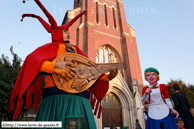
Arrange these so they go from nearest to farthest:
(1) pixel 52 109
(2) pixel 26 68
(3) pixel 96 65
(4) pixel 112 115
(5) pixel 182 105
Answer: (1) pixel 52 109
(2) pixel 26 68
(3) pixel 96 65
(5) pixel 182 105
(4) pixel 112 115

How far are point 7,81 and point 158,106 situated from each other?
→ 32.5ft

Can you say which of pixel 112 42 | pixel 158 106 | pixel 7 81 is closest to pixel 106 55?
pixel 112 42

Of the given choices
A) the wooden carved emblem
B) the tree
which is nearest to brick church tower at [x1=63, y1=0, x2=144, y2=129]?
the tree

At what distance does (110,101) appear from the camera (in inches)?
480

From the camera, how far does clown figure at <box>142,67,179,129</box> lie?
2501mm

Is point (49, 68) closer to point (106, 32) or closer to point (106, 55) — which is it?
point (106, 55)

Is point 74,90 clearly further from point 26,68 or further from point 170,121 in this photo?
point 170,121

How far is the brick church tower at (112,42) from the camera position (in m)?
12.0

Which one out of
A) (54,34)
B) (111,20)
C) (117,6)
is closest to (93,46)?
(111,20)

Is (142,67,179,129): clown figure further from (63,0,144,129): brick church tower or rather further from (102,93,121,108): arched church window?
(102,93,121,108): arched church window

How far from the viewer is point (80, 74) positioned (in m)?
2.47

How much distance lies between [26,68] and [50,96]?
0.61m

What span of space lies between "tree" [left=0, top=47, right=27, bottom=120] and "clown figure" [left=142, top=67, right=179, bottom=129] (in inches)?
330

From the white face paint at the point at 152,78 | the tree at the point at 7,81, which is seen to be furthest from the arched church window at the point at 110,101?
the white face paint at the point at 152,78
